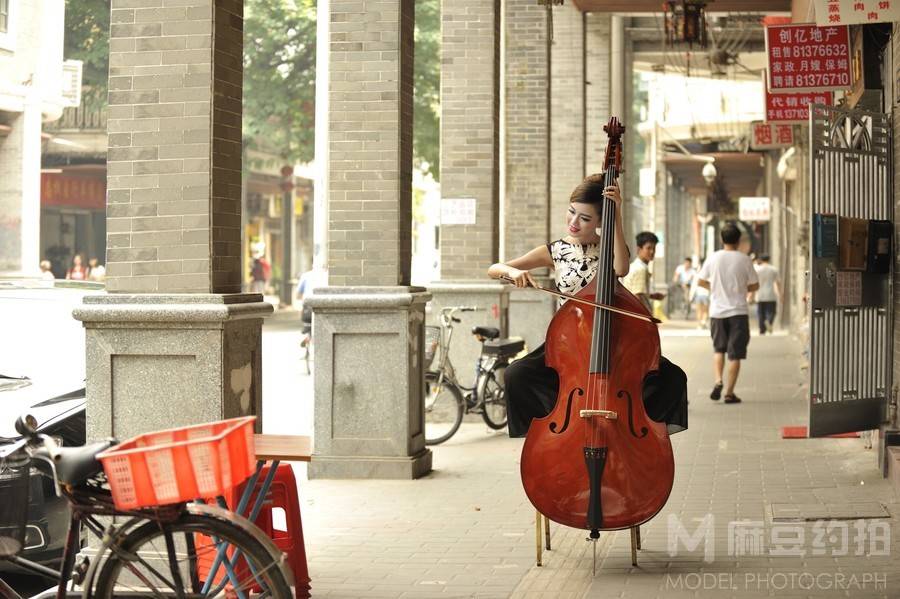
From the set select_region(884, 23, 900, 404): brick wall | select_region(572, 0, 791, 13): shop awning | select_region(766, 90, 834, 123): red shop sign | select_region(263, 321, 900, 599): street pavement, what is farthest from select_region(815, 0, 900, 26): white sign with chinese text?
select_region(572, 0, 791, 13): shop awning

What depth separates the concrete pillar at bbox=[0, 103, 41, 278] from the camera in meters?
25.7

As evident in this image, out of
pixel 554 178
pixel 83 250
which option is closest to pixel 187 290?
pixel 554 178

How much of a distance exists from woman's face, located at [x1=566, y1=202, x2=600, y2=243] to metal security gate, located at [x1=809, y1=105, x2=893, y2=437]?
3.04 meters

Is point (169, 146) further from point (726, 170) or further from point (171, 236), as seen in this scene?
point (726, 170)

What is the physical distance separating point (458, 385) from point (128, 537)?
7477mm

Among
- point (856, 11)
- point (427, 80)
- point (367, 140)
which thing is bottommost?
point (367, 140)

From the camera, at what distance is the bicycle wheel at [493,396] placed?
11.6 m

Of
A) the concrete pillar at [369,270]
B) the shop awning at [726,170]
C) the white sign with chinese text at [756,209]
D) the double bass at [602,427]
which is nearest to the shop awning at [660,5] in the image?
the concrete pillar at [369,270]

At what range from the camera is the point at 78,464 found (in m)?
4.04

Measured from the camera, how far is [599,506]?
18.4 feet

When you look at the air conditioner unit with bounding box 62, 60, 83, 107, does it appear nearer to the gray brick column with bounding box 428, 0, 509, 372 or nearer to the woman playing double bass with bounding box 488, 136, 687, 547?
the gray brick column with bounding box 428, 0, 509, 372

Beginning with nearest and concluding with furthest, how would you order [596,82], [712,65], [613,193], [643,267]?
[613,193], [643,267], [596,82], [712,65]

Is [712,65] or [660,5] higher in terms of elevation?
[660,5]

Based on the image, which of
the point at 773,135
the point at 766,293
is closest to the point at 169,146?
the point at 773,135
